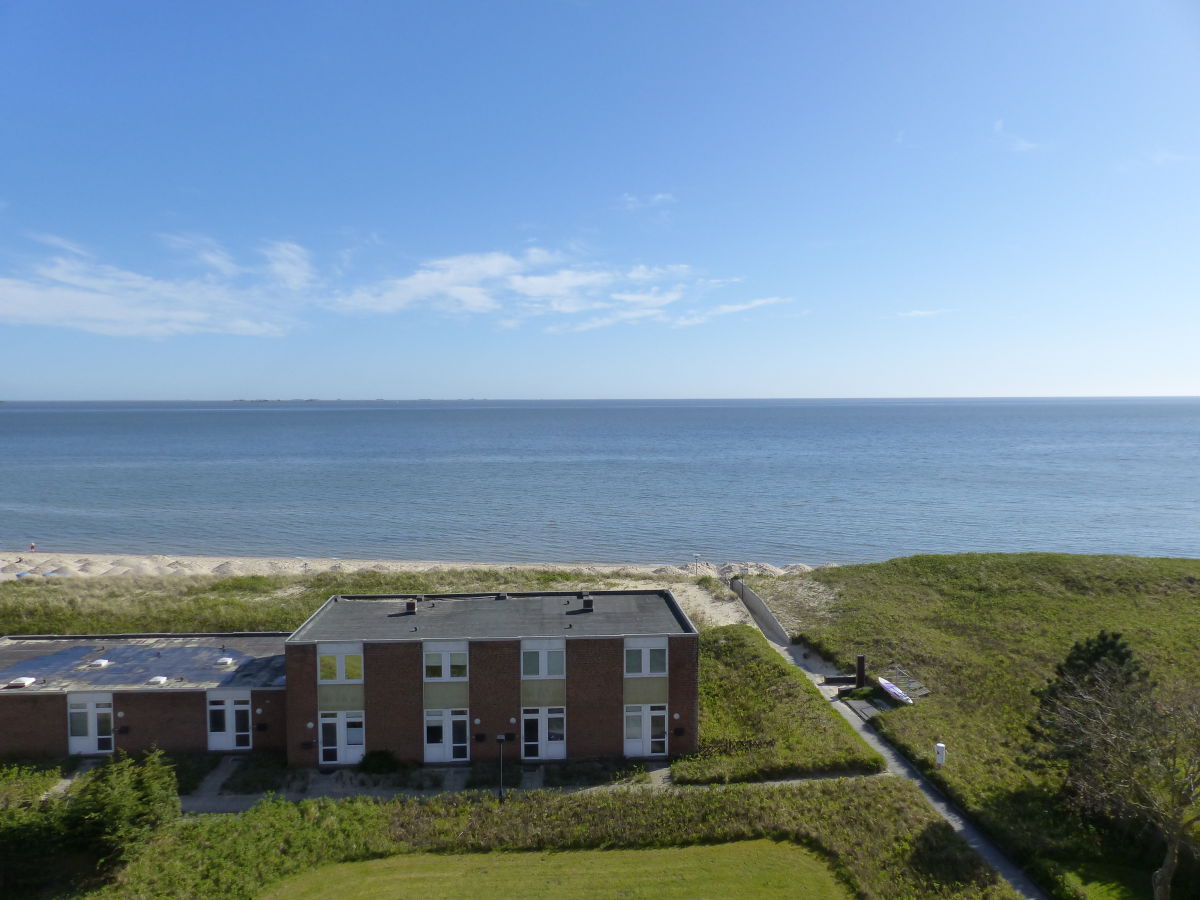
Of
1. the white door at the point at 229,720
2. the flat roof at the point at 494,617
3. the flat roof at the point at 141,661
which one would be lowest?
the white door at the point at 229,720

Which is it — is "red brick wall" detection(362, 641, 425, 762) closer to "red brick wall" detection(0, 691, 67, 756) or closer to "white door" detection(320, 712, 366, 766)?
"white door" detection(320, 712, 366, 766)

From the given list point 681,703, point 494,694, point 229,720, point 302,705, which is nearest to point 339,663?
point 302,705

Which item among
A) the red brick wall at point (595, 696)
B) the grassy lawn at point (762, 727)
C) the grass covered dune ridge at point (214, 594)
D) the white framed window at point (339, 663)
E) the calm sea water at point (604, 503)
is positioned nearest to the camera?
the grassy lawn at point (762, 727)

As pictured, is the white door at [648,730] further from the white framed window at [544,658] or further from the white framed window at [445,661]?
the white framed window at [445,661]

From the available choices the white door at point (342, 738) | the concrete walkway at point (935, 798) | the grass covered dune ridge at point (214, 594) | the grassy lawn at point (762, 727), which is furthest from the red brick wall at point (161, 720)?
the concrete walkway at point (935, 798)

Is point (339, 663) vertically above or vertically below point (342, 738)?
above

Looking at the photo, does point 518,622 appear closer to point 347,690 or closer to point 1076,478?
point 347,690

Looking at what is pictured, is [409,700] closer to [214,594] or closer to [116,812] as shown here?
[116,812]
